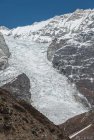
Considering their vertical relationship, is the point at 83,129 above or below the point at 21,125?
below

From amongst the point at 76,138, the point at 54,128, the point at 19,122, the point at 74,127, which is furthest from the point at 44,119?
the point at 74,127

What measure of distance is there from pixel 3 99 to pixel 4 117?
1.29 m

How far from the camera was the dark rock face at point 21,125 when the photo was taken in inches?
861

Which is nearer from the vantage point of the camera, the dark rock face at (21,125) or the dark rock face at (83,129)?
the dark rock face at (21,125)

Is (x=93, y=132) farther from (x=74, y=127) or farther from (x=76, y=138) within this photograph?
(x=74, y=127)

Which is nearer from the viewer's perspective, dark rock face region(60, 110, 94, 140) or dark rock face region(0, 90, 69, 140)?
dark rock face region(0, 90, 69, 140)

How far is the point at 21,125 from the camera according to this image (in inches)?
874

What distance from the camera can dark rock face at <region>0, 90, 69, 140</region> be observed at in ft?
71.7

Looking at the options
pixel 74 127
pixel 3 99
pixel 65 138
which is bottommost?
pixel 74 127

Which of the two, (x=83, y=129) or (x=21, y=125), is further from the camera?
(x=83, y=129)

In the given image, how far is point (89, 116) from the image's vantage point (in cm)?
13712

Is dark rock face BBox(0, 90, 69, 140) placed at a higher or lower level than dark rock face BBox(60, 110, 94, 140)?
higher

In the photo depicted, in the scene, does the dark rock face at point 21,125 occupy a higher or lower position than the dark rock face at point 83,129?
higher

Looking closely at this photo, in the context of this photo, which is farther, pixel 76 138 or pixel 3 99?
pixel 76 138
